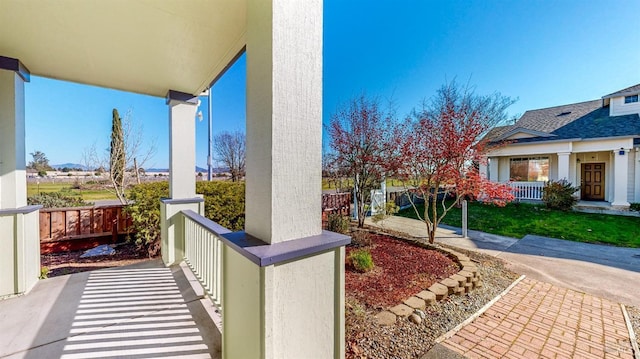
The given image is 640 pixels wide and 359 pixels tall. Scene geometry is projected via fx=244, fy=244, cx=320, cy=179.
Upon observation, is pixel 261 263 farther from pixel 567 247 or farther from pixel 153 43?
pixel 567 247

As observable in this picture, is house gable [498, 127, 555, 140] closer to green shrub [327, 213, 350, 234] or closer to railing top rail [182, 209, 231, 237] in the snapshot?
green shrub [327, 213, 350, 234]

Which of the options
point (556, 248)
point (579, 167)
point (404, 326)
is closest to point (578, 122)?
point (579, 167)

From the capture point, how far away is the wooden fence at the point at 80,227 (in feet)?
18.2

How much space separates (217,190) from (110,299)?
3.53 m

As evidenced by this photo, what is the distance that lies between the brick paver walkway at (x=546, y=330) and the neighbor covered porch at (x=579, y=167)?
293 inches

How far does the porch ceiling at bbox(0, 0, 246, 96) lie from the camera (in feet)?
7.07

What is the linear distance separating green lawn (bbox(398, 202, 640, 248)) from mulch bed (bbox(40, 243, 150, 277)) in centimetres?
890

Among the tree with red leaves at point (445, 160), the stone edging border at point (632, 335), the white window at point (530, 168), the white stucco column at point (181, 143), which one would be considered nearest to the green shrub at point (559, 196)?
the white window at point (530, 168)

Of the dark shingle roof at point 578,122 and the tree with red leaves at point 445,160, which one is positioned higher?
the dark shingle roof at point 578,122

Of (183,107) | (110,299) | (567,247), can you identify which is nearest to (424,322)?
(110,299)

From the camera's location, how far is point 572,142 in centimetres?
1116

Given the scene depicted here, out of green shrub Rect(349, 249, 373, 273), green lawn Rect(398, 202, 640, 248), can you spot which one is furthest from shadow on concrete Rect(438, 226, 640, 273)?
green shrub Rect(349, 249, 373, 273)

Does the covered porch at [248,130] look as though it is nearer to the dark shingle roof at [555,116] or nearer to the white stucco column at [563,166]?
the white stucco column at [563,166]

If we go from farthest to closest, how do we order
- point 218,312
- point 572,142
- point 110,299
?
point 572,142 < point 110,299 < point 218,312
